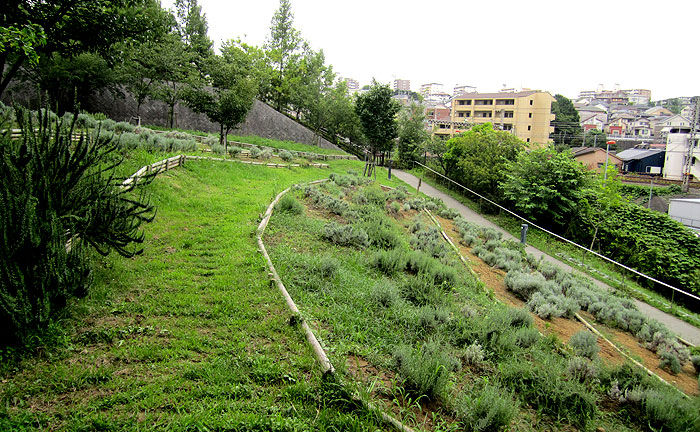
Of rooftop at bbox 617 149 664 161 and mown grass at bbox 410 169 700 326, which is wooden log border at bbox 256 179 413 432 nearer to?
mown grass at bbox 410 169 700 326

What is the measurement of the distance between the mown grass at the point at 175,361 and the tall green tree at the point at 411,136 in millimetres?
34993

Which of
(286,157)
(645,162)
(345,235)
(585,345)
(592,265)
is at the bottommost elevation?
(592,265)

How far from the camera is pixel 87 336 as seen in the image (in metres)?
4.49

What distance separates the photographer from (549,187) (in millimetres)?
23562

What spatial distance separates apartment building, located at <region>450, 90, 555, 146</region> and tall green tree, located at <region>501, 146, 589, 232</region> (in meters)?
37.9

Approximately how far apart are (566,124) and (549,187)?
66867mm

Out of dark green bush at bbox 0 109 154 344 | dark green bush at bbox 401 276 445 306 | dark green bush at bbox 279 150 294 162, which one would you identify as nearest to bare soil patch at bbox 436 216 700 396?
dark green bush at bbox 401 276 445 306

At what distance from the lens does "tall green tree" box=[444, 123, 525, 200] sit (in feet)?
91.4

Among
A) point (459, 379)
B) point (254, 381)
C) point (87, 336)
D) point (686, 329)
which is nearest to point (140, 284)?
point (87, 336)

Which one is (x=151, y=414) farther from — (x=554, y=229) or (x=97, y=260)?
(x=554, y=229)

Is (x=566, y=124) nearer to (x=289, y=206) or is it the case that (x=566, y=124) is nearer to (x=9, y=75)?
(x=289, y=206)

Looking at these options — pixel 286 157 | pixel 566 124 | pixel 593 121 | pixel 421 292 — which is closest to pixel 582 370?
pixel 421 292

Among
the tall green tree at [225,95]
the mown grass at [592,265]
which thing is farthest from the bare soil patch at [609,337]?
the tall green tree at [225,95]

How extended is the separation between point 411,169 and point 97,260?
117 feet
